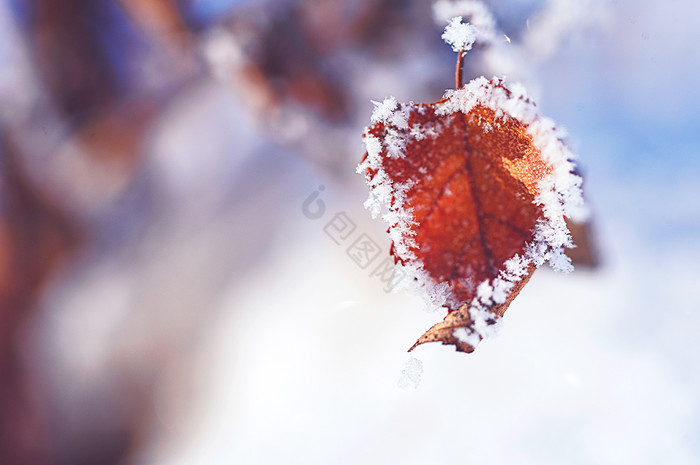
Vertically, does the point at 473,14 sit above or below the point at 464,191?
above

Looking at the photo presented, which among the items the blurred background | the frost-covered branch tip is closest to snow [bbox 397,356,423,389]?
the blurred background

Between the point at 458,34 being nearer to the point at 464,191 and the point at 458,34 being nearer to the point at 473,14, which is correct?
the point at 473,14

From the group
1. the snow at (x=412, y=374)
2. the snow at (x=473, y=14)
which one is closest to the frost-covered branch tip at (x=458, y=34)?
the snow at (x=473, y=14)

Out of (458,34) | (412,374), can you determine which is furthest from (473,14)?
(412,374)

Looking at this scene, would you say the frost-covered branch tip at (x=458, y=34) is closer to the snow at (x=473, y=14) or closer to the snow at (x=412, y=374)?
the snow at (x=473, y=14)

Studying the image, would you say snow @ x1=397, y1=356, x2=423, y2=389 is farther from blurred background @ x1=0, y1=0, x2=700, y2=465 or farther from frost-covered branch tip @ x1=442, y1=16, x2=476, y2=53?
frost-covered branch tip @ x1=442, y1=16, x2=476, y2=53

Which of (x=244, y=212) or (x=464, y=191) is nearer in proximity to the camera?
(x=464, y=191)

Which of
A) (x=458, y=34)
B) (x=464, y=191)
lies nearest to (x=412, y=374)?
(x=464, y=191)
